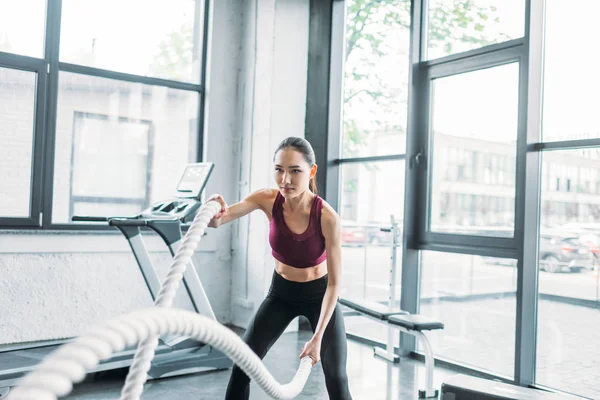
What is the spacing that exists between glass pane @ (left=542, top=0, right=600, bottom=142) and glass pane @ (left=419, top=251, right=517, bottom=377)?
997 millimetres

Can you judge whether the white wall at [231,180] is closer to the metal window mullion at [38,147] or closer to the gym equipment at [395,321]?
the metal window mullion at [38,147]

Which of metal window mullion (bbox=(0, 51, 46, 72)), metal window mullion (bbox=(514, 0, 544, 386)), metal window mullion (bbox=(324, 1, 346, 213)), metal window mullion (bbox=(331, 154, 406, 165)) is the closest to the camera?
metal window mullion (bbox=(514, 0, 544, 386))

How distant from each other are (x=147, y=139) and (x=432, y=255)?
2.78 m

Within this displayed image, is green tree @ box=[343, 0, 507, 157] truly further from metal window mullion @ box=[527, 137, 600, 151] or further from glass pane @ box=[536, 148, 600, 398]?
glass pane @ box=[536, 148, 600, 398]

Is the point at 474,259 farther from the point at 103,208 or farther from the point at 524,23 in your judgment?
the point at 103,208

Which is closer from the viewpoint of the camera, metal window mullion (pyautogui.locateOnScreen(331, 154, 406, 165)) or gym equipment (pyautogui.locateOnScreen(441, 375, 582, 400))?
gym equipment (pyautogui.locateOnScreen(441, 375, 582, 400))

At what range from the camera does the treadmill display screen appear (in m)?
3.93

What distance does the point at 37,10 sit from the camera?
179 inches

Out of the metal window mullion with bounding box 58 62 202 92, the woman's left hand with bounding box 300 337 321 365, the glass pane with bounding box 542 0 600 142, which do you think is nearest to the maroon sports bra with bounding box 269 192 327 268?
the woman's left hand with bounding box 300 337 321 365

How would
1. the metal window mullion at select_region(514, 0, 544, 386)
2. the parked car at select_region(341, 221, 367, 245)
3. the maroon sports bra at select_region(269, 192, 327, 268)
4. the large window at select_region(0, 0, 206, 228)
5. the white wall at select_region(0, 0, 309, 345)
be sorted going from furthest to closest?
the parked car at select_region(341, 221, 367, 245), the white wall at select_region(0, 0, 309, 345), the large window at select_region(0, 0, 206, 228), the metal window mullion at select_region(514, 0, 544, 386), the maroon sports bra at select_region(269, 192, 327, 268)

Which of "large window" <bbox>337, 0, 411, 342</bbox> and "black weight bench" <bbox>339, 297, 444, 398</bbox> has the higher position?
"large window" <bbox>337, 0, 411, 342</bbox>

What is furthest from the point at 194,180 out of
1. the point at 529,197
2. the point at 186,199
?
the point at 529,197

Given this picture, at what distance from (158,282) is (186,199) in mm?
631

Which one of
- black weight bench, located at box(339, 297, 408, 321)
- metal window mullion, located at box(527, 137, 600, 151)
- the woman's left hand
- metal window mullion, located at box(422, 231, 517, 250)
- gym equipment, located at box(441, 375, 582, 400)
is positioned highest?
metal window mullion, located at box(527, 137, 600, 151)
